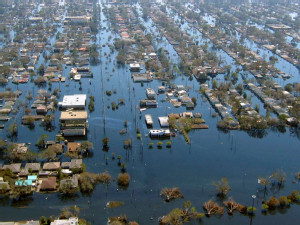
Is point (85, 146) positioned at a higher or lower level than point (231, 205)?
higher

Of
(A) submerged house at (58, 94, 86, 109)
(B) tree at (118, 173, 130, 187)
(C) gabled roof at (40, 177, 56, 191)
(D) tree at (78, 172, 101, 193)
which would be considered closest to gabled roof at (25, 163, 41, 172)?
(C) gabled roof at (40, 177, 56, 191)

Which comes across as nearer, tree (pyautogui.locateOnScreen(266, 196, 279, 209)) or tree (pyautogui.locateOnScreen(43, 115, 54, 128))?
tree (pyautogui.locateOnScreen(266, 196, 279, 209))

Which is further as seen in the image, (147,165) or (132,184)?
(147,165)

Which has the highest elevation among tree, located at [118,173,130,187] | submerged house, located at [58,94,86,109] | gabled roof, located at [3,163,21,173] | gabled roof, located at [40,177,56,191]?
submerged house, located at [58,94,86,109]

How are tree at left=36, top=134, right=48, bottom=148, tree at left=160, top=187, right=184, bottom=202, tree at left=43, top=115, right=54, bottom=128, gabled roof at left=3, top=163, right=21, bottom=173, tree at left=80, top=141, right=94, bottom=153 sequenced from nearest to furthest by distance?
tree at left=160, top=187, right=184, bottom=202 < gabled roof at left=3, top=163, right=21, bottom=173 < tree at left=80, top=141, right=94, bottom=153 < tree at left=36, top=134, right=48, bottom=148 < tree at left=43, top=115, right=54, bottom=128

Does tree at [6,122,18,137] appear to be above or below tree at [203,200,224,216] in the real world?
above

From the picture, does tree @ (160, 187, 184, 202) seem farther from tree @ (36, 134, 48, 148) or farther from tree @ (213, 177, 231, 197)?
tree @ (36, 134, 48, 148)

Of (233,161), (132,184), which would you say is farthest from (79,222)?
(233,161)

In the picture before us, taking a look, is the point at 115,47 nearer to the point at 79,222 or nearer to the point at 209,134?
the point at 209,134

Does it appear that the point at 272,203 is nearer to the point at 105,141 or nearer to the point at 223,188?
the point at 223,188

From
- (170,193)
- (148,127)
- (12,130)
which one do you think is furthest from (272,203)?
(12,130)

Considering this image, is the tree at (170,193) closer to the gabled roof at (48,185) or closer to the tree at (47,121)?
the gabled roof at (48,185)
